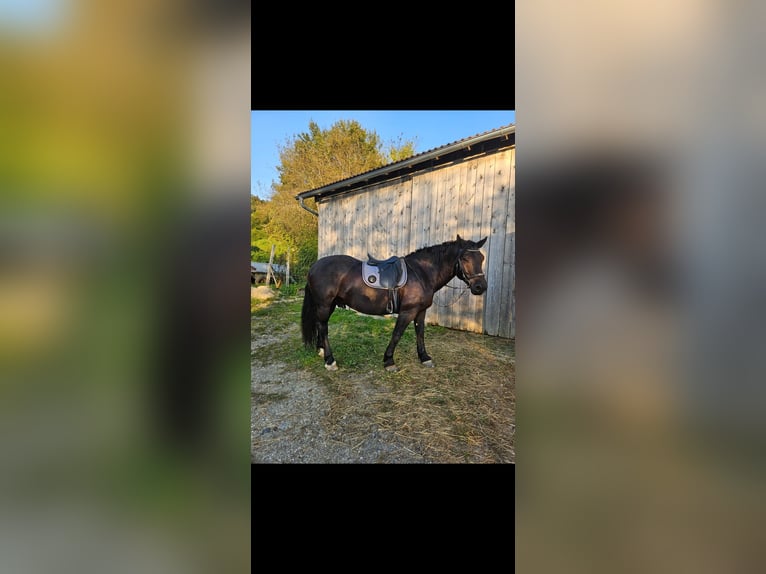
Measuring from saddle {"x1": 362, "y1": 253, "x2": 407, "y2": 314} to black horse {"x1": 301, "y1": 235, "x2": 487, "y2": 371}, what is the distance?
42 mm

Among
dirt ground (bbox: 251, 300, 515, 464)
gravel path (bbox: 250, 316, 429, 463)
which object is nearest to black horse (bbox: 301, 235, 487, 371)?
dirt ground (bbox: 251, 300, 515, 464)

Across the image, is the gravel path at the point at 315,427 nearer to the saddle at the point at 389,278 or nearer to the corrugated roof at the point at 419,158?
→ the saddle at the point at 389,278

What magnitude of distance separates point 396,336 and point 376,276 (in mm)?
739

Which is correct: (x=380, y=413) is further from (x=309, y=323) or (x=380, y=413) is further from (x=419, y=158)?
(x=419, y=158)

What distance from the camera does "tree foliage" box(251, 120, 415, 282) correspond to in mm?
10008
